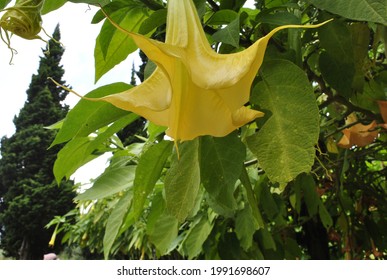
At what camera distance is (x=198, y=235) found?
1.12m

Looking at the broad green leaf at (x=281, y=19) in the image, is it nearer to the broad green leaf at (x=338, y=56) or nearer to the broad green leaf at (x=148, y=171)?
the broad green leaf at (x=338, y=56)

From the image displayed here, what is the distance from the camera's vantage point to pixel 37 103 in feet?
38.8

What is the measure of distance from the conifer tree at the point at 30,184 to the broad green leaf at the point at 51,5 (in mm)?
10739

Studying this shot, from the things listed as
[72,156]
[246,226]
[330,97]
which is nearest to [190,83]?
[72,156]

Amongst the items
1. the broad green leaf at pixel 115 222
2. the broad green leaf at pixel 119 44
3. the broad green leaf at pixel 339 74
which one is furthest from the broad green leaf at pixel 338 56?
the broad green leaf at pixel 115 222

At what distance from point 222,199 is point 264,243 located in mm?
614

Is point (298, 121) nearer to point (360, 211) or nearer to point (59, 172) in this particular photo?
point (59, 172)

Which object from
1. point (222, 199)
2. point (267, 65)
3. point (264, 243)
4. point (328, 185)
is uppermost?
point (267, 65)

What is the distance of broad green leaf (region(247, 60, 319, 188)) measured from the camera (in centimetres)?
40

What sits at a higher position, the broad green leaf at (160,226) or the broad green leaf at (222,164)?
the broad green leaf at (222,164)

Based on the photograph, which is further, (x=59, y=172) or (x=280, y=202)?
(x=280, y=202)

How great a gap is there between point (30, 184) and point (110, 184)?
11286 mm

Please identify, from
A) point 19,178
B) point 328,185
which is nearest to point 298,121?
point 328,185

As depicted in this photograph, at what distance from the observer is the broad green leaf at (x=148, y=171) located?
0.58 meters
